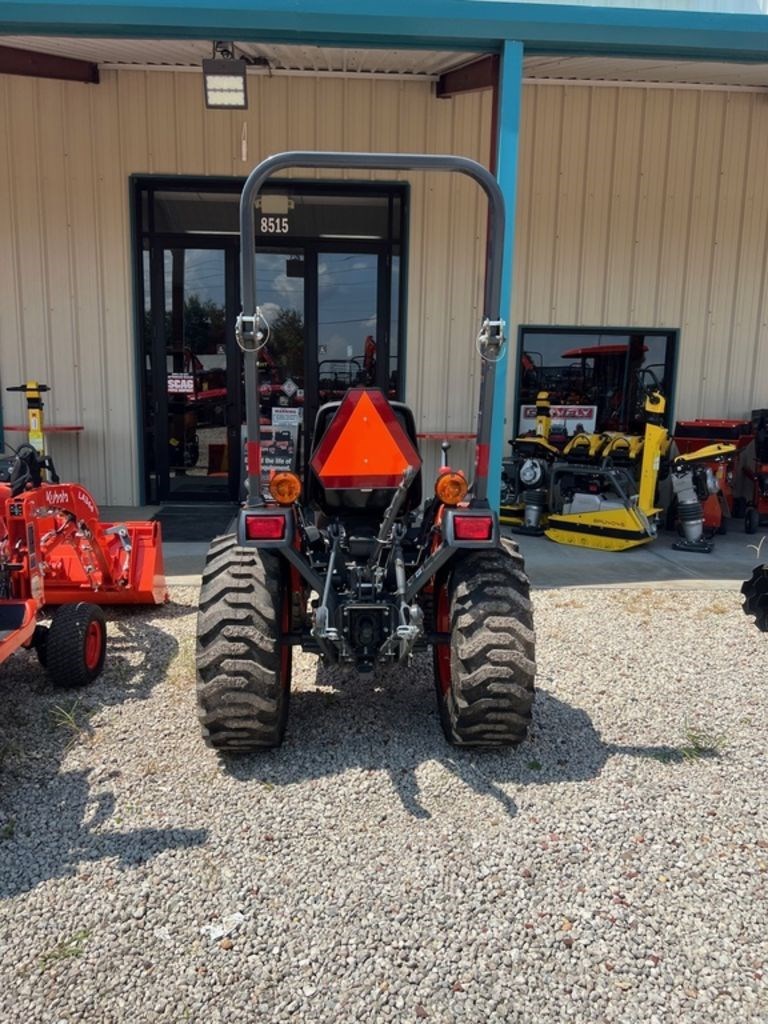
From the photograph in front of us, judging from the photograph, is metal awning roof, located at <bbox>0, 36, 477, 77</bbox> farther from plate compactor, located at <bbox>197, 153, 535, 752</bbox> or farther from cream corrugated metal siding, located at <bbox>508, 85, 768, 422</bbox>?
plate compactor, located at <bbox>197, 153, 535, 752</bbox>

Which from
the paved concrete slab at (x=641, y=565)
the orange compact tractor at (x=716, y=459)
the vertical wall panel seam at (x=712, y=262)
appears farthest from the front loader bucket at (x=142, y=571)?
the vertical wall panel seam at (x=712, y=262)

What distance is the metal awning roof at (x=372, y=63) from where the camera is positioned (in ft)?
21.2

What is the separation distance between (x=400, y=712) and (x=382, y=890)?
1.25m

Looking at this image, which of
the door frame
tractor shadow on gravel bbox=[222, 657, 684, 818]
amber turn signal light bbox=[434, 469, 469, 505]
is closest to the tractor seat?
amber turn signal light bbox=[434, 469, 469, 505]

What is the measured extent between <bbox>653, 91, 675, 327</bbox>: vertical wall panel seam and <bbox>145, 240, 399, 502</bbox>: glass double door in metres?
2.86

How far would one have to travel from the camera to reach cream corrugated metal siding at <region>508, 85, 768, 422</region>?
8078mm

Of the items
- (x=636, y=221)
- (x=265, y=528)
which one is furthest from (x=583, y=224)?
(x=265, y=528)

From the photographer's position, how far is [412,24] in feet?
16.6

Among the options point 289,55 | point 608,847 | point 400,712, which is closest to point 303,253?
point 289,55

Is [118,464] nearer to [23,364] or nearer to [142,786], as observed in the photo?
[23,364]

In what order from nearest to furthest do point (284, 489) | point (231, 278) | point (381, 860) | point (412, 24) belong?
point (381, 860)
point (284, 489)
point (412, 24)
point (231, 278)

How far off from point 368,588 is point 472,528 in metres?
0.50

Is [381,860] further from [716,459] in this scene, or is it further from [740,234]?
[740,234]

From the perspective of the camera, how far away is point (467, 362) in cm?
839
